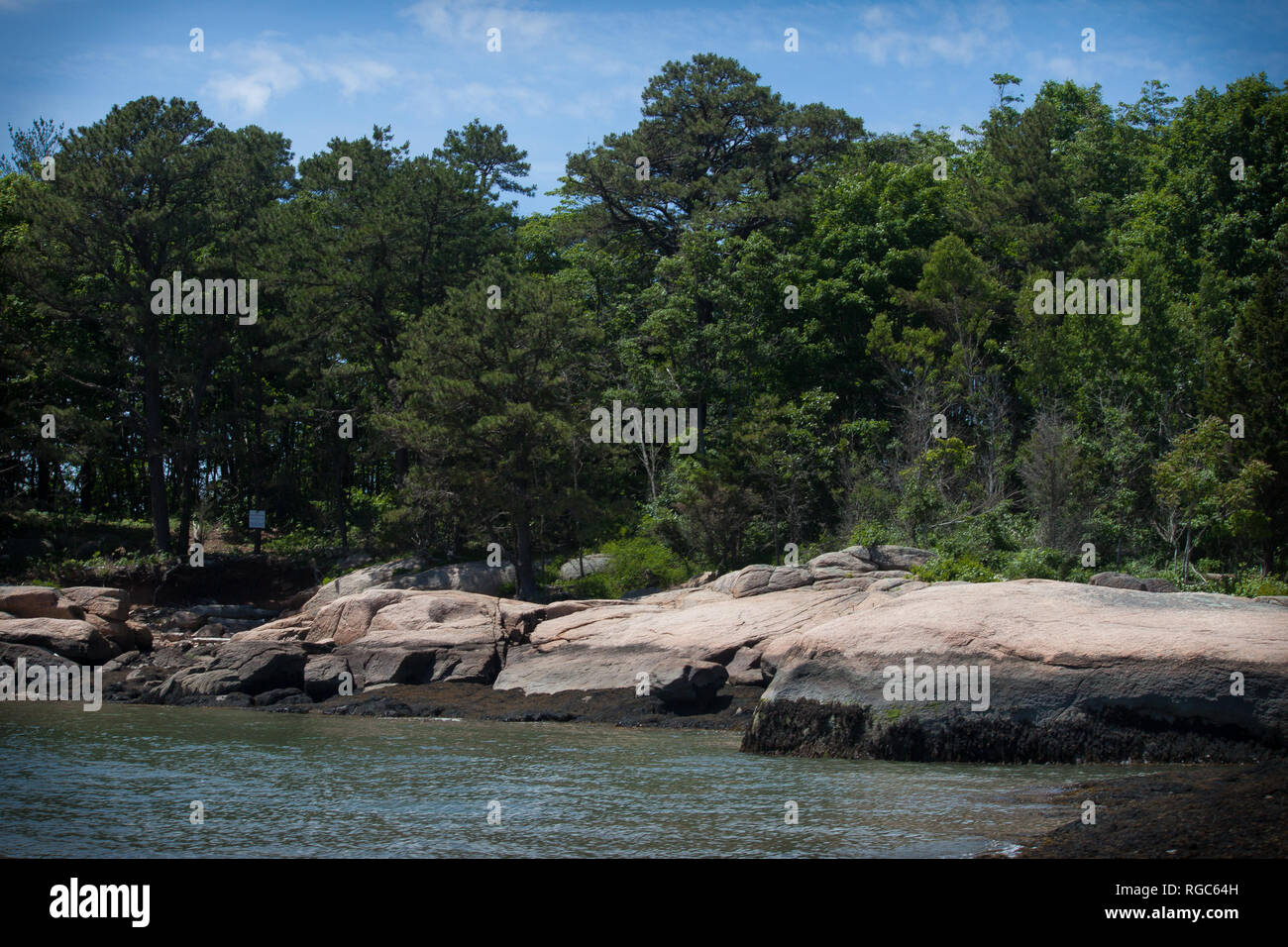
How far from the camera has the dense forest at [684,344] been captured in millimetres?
32094

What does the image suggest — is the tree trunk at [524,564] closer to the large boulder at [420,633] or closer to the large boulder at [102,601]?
the large boulder at [420,633]

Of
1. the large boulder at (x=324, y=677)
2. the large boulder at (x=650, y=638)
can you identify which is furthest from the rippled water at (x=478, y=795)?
the large boulder at (x=324, y=677)

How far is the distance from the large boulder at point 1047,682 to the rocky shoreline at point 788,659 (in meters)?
0.03

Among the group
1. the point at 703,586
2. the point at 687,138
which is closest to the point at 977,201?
the point at 687,138

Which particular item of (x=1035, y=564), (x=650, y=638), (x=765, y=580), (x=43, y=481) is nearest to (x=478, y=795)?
(x=650, y=638)

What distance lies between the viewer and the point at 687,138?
43156mm

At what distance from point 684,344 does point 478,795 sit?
28.6 m

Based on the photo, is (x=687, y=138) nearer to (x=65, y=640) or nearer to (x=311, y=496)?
(x=311, y=496)

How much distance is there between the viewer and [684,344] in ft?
132

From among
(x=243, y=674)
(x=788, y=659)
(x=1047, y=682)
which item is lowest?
(x=243, y=674)

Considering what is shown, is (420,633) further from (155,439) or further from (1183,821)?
(155,439)

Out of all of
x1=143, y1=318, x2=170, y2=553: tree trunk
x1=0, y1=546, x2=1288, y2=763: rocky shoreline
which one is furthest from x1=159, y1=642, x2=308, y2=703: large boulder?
x1=143, y1=318, x2=170, y2=553: tree trunk

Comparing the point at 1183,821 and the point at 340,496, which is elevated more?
the point at 340,496

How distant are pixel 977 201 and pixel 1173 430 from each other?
12411 mm
